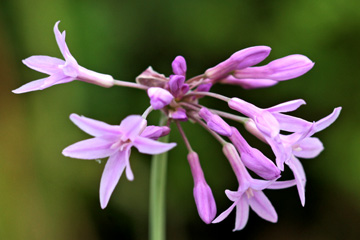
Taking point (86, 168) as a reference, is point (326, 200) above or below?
below

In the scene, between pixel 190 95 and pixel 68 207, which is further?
pixel 68 207

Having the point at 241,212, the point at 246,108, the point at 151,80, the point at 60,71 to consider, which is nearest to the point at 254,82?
the point at 246,108

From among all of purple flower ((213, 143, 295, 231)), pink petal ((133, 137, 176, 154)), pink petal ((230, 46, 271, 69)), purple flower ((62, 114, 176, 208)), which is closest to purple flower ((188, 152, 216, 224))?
purple flower ((213, 143, 295, 231))

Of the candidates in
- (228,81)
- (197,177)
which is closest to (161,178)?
(197,177)

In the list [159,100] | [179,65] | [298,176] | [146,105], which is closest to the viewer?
[159,100]

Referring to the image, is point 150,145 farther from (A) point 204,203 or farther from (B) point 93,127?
(A) point 204,203

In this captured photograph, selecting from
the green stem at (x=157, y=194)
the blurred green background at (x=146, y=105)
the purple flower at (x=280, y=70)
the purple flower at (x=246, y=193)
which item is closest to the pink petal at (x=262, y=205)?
the purple flower at (x=246, y=193)

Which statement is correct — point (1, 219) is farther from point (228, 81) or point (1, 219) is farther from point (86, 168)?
point (228, 81)

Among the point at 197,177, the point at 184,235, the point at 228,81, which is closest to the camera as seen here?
the point at 197,177
